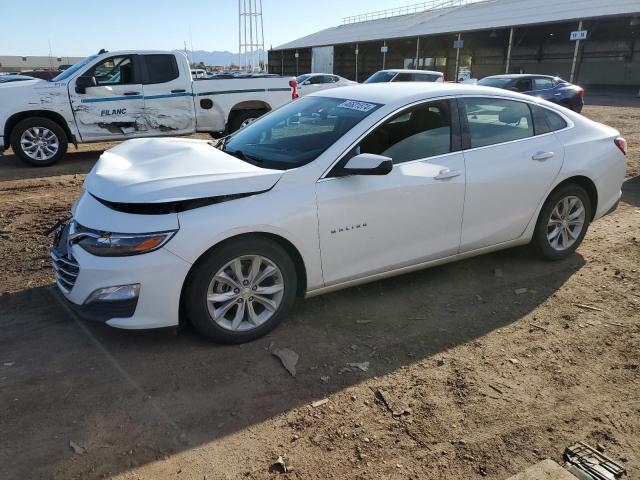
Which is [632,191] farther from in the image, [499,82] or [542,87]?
[542,87]

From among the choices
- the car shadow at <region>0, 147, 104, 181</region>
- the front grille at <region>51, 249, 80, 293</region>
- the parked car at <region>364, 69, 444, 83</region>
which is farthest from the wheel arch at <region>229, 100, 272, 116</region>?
the parked car at <region>364, 69, 444, 83</region>

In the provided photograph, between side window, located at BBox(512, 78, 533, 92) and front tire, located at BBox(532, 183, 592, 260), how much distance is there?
12.2 meters

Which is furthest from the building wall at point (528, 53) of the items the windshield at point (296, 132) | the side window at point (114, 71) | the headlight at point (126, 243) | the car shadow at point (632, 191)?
the headlight at point (126, 243)

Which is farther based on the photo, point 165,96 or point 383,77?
point 383,77

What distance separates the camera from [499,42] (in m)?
46.2

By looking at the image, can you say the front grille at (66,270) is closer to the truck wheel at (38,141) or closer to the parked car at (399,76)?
the truck wheel at (38,141)

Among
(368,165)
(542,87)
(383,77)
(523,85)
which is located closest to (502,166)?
(368,165)

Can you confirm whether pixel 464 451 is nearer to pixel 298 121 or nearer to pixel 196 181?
pixel 196 181

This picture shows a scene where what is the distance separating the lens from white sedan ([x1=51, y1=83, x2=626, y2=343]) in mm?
3181

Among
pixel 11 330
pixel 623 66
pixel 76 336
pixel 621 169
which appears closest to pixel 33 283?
pixel 11 330

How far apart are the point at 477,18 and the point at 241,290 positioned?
45.3 meters

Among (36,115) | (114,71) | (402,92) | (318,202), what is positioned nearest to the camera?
(318,202)

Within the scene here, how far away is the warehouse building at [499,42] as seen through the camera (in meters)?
35.8

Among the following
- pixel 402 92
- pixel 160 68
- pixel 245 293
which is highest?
pixel 160 68
